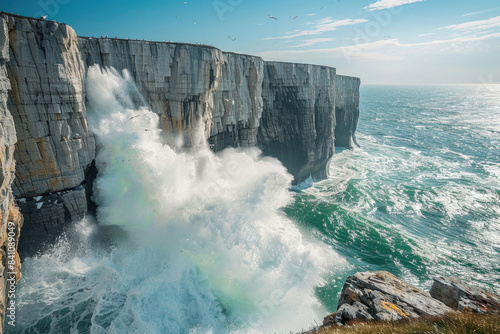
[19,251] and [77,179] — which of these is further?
[77,179]

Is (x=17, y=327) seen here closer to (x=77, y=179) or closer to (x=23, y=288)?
(x=23, y=288)

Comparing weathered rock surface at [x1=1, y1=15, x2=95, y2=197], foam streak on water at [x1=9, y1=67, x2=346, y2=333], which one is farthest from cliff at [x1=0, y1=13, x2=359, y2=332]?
foam streak on water at [x1=9, y1=67, x2=346, y2=333]

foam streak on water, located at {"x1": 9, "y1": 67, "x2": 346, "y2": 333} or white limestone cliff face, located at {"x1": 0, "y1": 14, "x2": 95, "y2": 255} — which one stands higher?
white limestone cliff face, located at {"x1": 0, "y1": 14, "x2": 95, "y2": 255}

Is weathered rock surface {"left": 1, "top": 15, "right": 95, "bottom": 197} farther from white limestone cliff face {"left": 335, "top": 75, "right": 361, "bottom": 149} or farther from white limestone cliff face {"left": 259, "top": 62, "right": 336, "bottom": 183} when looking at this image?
white limestone cliff face {"left": 335, "top": 75, "right": 361, "bottom": 149}

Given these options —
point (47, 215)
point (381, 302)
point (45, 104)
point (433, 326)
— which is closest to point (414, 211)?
point (381, 302)

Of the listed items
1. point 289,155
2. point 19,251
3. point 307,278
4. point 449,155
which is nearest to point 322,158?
point 289,155

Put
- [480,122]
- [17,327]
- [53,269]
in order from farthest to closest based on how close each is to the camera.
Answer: [480,122] < [53,269] < [17,327]

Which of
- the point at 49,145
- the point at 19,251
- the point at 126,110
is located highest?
the point at 126,110

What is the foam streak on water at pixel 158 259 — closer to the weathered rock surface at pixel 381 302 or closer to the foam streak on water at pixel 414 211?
the foam streak on water at pixel 414 211
